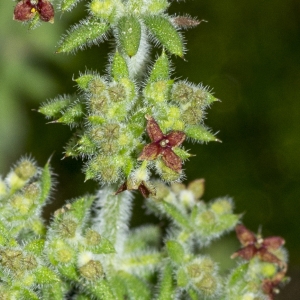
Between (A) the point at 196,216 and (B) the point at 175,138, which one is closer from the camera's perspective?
(B) the point at 175,138

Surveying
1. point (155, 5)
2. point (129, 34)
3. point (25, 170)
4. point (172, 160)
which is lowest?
point (25, 170)

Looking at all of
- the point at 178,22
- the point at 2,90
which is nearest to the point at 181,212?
the point at 178,22

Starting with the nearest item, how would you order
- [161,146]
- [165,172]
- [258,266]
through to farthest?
[161,146], [165,172], [258,266]

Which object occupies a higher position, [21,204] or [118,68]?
[118,68]

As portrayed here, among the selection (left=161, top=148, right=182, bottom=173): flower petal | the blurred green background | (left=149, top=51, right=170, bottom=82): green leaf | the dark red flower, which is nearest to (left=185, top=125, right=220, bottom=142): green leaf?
(left=161, top=148, right=182, bottom=173): flower petal

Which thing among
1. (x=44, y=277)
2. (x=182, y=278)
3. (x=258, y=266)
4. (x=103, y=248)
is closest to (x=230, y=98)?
(x=258, y=266)

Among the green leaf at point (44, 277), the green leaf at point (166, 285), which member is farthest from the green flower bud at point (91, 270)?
the green leaf at point (166, 285)

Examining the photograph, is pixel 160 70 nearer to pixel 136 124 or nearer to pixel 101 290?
pixel 136 124

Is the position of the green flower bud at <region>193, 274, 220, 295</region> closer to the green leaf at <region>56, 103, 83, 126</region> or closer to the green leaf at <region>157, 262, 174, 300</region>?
the green leaf at <region>157, 262, 174, 300</region>
